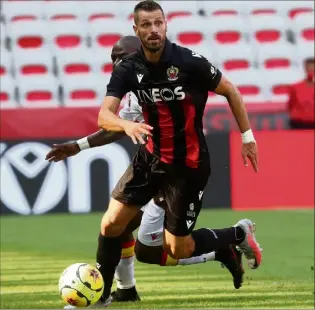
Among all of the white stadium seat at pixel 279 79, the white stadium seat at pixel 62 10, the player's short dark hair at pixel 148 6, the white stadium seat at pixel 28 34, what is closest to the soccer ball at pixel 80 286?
the player's short dark hair at pixel 148 6

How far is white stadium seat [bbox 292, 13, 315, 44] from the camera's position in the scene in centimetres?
1722

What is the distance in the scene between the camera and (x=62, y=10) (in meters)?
16.9

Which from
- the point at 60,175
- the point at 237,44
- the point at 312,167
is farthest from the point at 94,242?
the point at 237,44

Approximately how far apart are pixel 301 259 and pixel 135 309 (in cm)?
331

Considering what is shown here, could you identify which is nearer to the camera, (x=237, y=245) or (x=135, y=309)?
(x=135, y=309)

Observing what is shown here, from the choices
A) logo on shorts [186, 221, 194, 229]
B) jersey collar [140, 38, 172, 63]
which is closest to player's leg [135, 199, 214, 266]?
logo on shorts [186, 221, 194, 229]

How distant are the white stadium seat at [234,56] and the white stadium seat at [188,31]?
0.32m

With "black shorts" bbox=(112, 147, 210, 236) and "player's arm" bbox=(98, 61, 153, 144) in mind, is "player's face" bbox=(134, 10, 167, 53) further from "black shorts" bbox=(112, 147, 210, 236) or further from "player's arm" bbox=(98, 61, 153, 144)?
"black shorts" bbox=(112, 147, 210, 236)

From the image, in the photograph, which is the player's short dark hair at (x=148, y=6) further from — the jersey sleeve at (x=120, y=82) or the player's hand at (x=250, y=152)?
the player's hand at (x=250, y=152)

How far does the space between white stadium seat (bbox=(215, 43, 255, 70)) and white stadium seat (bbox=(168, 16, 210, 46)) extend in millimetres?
325

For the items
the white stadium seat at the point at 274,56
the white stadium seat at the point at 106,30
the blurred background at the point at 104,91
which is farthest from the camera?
the white stadium seat at the point at 274,56

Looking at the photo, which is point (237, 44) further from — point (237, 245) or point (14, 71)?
point (237, 245)

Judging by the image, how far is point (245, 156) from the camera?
6535mm

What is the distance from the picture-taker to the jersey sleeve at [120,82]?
20.9 feet
